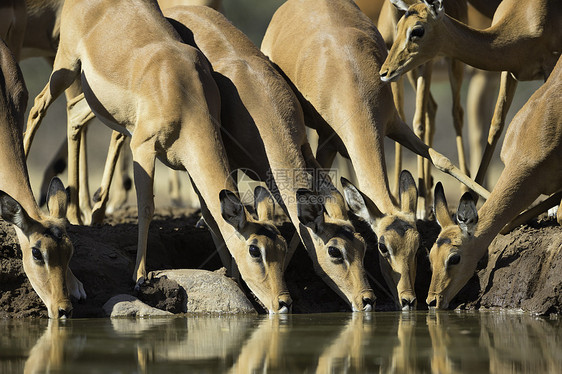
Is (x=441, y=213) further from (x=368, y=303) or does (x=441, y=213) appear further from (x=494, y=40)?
(x=494, y=40)

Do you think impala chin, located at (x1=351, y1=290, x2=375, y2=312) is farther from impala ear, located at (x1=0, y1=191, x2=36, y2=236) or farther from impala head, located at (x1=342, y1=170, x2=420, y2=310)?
impala ear, located at (x1=0, y1=191, x2=36, y2=236)

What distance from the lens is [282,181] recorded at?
32.7 ft

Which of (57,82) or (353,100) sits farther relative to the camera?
(57,82)

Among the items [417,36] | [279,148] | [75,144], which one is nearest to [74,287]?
[279,148]

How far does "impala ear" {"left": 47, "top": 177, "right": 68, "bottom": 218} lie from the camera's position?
30.2ft

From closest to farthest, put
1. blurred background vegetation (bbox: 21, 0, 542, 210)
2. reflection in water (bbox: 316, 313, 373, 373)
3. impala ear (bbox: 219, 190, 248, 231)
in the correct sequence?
1. reflection in water (bbox: 316, 313, 373, 373)
2. impala ear (bbox: 219, 190, 248, 231)
3. blurred background vegetation (bbox: 21, 0, 542, 210)

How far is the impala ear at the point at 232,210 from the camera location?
881 cm

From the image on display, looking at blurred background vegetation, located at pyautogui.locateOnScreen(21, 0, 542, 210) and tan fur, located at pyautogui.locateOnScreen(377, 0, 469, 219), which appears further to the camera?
blurred background vegetation, located at pyautogui.locateOnScreen(21, 0, 542, 210)

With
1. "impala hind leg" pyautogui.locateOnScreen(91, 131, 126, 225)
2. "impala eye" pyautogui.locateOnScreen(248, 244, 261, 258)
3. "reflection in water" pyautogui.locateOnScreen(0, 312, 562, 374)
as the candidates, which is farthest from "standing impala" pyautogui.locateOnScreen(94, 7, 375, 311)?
"impala hind leg" pyautogui.locateOnScreen(91, 131, 126, 225)

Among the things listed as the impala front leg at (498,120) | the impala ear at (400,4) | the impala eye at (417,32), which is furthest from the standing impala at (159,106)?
the impala front leg at (498,120)

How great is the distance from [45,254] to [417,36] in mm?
4789

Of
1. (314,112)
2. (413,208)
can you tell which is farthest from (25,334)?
(314,112)

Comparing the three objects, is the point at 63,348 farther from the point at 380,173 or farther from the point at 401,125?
the point at 401,125

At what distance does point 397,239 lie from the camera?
9.52 m
